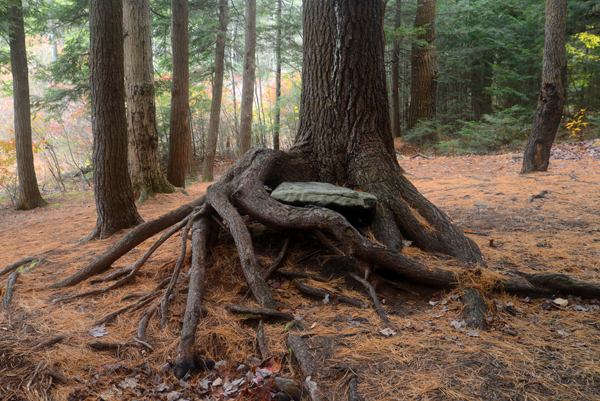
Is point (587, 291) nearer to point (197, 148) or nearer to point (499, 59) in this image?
point (499, 59)

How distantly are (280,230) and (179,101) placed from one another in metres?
7.31

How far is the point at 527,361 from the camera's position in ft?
6.89

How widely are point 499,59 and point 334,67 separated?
51.3ft

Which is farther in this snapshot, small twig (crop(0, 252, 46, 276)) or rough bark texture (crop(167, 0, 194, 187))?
rough bark texture (crop(167, 0, 194, 187))

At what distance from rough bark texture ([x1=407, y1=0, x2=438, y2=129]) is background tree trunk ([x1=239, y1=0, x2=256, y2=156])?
626 cm

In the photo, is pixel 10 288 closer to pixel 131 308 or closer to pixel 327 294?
pixel 131 308

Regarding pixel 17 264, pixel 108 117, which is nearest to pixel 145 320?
pixel 17 264

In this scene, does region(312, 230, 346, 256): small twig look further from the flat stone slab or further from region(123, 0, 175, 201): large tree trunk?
region(123, 0, 175, 201): large tree trunk

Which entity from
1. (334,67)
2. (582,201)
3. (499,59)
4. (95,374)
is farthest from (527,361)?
(499,59)

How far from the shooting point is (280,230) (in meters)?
3.44

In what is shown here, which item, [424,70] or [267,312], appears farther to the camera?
[424,70]

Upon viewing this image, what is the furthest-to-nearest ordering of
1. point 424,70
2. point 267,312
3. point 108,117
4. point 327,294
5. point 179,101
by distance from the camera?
point 424,70 → point 179,101 → point 108,117 → point 327,294 → point 267,312

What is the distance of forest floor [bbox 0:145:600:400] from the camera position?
2.01 metres

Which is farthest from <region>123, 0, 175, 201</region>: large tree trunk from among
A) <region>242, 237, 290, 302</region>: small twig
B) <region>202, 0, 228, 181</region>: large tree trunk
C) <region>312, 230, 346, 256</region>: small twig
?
<region>312, 230, 346, 256</region>: small twig
